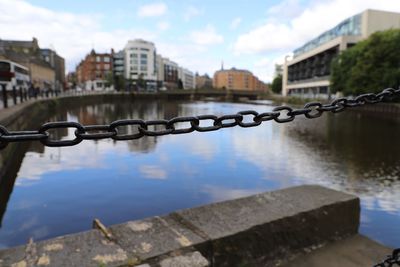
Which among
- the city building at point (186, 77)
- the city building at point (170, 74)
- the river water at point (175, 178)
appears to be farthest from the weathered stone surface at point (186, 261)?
the city building at point (186, 77)

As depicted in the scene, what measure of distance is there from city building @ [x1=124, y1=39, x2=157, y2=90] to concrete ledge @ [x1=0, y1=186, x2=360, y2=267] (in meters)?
113

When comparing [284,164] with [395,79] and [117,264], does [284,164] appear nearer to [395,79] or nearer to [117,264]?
[117,264]

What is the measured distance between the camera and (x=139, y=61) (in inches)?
4542

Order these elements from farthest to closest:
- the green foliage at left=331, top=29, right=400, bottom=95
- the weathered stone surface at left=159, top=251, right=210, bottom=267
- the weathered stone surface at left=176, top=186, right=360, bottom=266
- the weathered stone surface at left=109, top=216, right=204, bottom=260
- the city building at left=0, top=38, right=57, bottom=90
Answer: the city building at left=0, top=38, right=57, bottom=90, the green foliage at left=331, top=29, right=400, bottom=95, the weathered stone surface at left=176, top=186, right=360, bottom=266, the weathered stone surface at left=109, top=216, right=204, bottom=260, the weathered stone surface at left=159, top=251, right=210, bottom=267

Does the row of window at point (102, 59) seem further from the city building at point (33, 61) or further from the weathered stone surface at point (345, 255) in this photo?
the weathered stone surface at point (345, 255)

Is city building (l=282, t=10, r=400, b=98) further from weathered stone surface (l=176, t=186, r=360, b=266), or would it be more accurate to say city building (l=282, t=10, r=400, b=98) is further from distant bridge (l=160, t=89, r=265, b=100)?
weathered stone surface (l=176, t=186, r=360, b=266)

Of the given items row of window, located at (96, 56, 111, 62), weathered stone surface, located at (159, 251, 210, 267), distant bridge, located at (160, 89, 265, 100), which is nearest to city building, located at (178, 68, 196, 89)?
row of window, located at (96, 56, 111, 62)

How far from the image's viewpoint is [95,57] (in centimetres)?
11494

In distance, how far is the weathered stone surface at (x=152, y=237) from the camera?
2.17 metres

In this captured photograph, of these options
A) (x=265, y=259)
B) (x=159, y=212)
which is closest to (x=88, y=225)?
(x=159, y=212)

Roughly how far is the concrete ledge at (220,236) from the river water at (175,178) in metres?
3.67

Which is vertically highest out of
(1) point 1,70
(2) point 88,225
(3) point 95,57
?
(3) point 95,57

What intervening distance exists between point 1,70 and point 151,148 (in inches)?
440

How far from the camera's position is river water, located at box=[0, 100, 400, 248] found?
697 cm
